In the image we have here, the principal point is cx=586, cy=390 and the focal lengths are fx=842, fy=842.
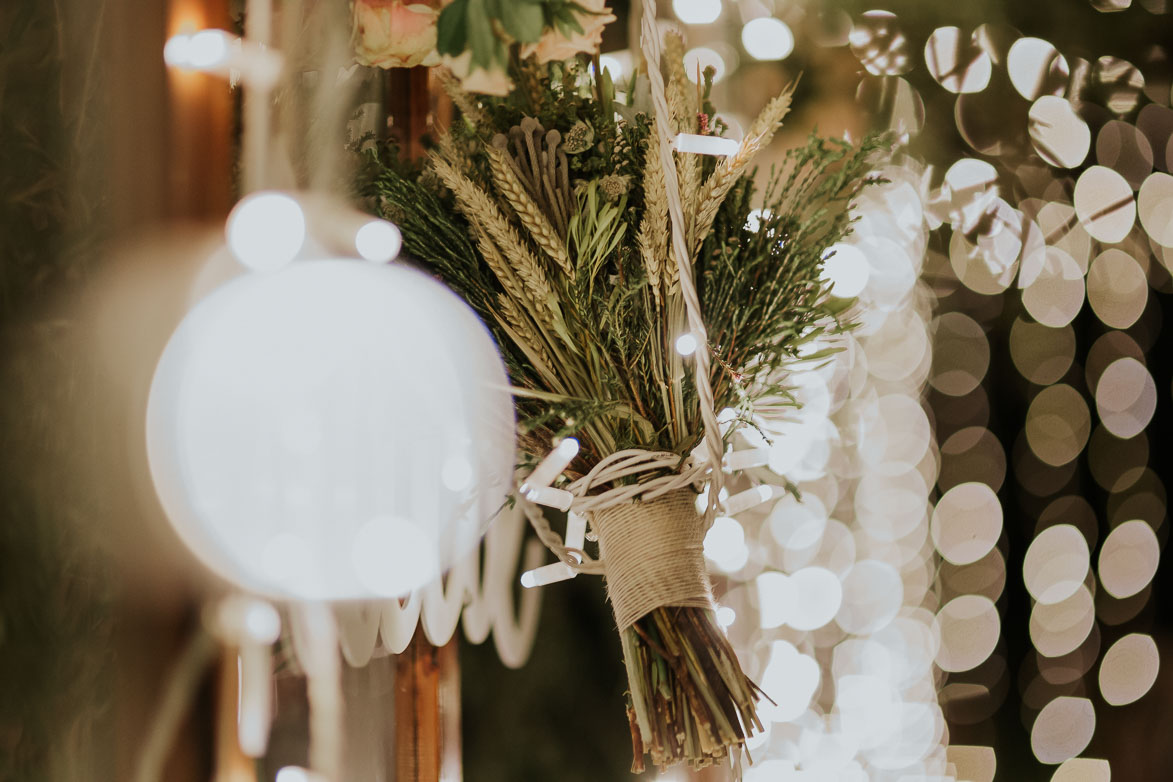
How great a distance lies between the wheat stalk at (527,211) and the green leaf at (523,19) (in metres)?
0.11

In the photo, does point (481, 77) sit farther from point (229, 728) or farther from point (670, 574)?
point (229, 728)

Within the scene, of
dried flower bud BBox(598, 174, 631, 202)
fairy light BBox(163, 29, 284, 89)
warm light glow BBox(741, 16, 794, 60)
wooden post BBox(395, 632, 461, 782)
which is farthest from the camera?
warm light glow BBox(741, 16, 794, 60)

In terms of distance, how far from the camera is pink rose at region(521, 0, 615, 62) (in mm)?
601

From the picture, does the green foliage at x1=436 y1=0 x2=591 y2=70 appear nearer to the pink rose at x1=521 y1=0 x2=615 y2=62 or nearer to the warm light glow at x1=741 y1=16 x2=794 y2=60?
the pink rose at x1=521 y1=0 x2=615 y2=62

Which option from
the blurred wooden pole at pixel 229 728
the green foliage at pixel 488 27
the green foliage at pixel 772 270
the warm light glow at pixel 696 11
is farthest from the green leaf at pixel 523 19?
the warm light glow at pixel 696 11

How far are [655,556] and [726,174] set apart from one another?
1.00 feet

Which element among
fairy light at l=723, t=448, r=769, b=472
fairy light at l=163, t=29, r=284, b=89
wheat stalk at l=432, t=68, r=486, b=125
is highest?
fairy light at l=163, t=29, r=284, b=89

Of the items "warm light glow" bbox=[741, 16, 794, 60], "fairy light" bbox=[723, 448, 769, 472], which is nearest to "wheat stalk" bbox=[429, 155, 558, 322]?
"fairy light" bbox=[723, 448, 769, 472]

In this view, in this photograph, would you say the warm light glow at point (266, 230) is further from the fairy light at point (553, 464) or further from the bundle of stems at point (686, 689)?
the bundle of stems at point (686, 689)

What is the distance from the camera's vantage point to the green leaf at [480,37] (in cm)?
57

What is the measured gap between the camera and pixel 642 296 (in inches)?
27.4

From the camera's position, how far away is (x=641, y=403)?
2.27 feet

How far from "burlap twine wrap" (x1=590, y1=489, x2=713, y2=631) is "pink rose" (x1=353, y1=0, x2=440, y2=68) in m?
0.42

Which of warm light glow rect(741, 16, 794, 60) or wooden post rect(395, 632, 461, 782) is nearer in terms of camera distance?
wooden post rect(395, 632, 461, 782)
